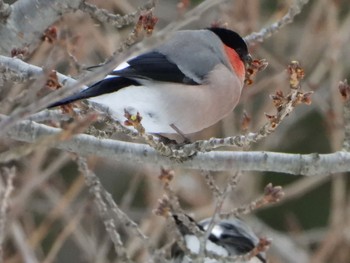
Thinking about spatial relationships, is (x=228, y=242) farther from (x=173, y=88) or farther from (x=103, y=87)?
(x=103, y=87)

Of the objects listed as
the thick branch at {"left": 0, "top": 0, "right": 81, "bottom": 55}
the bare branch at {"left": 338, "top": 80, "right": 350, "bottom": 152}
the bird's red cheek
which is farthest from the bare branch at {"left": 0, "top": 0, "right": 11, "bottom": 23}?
the bare branch at {"left": 338, "top": 80, "right": 350, "bottom": 152}

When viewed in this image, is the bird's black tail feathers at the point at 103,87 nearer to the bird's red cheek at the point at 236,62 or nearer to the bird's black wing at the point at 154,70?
the bird's black wing at the point at 154,70

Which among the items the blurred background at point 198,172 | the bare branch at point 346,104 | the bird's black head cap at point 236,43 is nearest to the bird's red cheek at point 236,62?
A: the bird's black head cap at point 236,43

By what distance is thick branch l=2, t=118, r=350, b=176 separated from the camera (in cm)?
216

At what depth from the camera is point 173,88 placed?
2.39m

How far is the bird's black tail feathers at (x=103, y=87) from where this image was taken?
6.86 feet

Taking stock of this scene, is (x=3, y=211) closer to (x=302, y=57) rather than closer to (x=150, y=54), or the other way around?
(x=150, y=54)

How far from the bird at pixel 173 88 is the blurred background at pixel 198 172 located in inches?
14.0

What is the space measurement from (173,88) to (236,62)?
0.40m

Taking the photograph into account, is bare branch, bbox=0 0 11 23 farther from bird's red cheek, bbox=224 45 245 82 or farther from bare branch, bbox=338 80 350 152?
bare branch, bbox=338 80 350 152

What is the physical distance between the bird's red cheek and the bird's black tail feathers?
46 centimetres

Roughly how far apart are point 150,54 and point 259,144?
7.45 ft

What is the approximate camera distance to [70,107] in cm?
216

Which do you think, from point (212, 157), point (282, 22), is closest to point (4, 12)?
point (212, 157)
